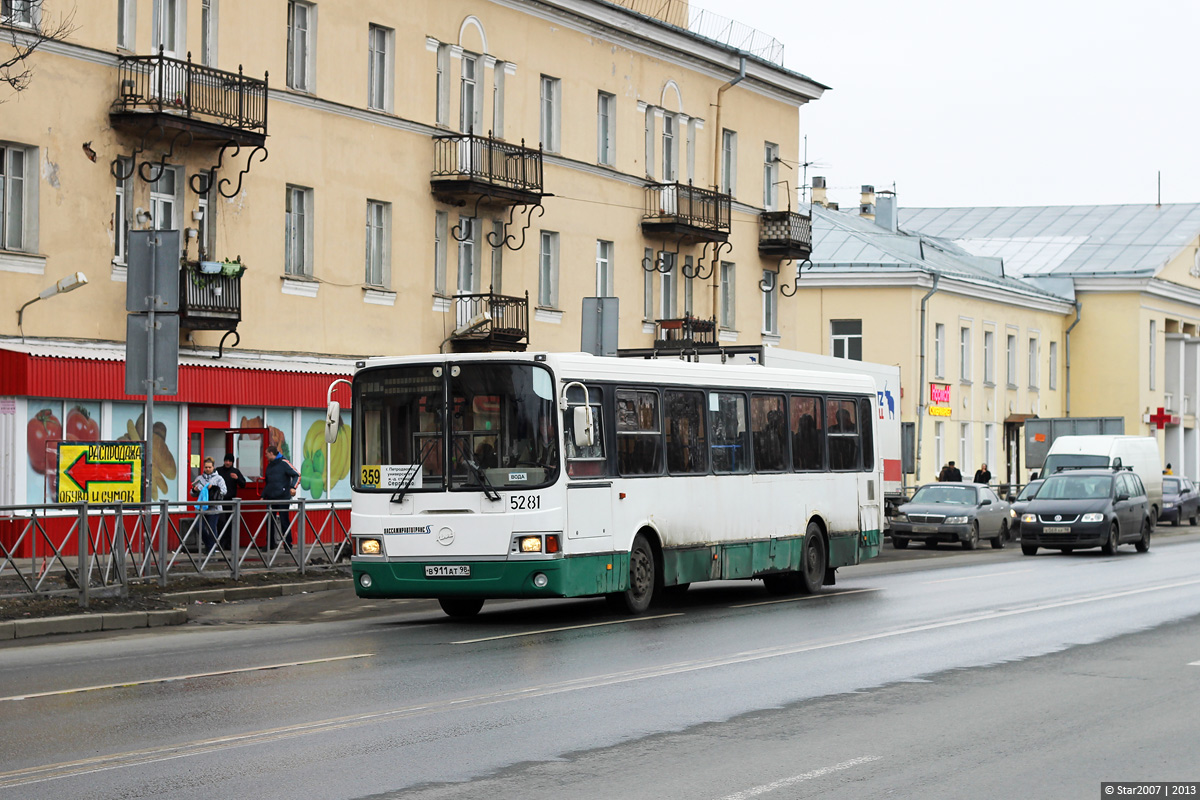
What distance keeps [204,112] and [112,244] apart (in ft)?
8.48

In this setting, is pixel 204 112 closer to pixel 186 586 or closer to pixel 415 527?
pixel 186 586

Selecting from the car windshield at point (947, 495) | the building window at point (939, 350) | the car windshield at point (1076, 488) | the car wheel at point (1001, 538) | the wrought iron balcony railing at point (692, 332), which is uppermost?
the building window at point (939, 350)

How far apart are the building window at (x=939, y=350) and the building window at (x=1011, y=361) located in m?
6.23

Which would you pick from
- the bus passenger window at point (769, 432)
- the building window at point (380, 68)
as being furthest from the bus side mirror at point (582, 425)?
the building window at point (380, 68)

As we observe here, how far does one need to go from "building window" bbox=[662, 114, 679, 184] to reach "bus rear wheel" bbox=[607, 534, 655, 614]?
23.7 meters

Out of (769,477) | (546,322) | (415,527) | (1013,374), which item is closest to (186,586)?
(415,527)

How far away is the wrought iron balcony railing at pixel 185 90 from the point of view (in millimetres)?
26562

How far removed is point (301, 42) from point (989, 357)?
128ft

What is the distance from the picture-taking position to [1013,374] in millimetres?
65812

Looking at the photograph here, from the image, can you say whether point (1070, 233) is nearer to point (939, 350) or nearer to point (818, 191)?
point (818, 191)

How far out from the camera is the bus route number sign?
56.1 ft

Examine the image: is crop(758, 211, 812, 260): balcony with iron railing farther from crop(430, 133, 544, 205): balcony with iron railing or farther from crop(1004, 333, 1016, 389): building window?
crop(1004, 333, 1016, 389): building window

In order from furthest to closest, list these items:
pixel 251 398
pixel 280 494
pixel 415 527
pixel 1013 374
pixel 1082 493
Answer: pixel 1013 374 < pixel 1082 493 < pixel 251 398 < pixel 280 494 < pixel 415 527

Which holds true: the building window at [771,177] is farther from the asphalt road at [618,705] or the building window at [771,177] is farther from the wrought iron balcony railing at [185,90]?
the asphalt road at [618,705]
